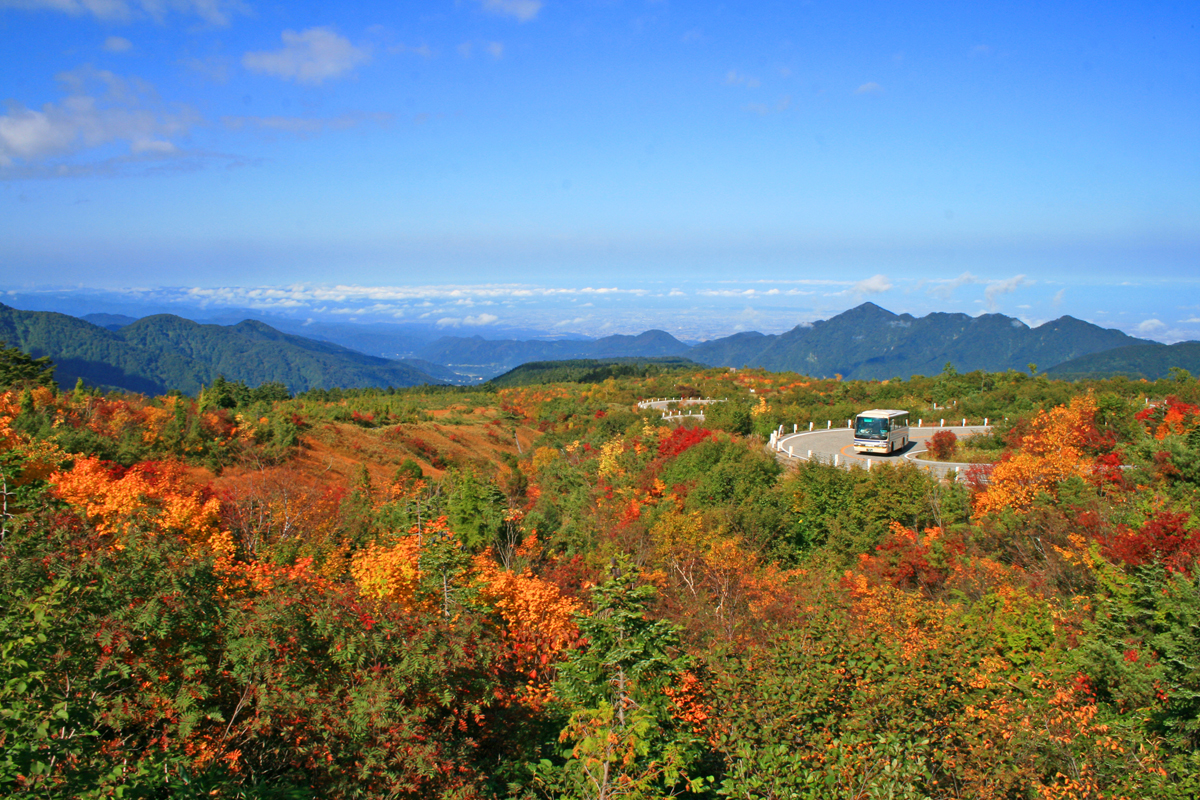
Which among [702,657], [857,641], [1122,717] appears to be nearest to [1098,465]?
[1122,717]

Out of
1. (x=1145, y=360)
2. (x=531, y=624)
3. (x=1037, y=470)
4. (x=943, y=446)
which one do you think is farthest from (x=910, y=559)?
(x=1145, y=360)

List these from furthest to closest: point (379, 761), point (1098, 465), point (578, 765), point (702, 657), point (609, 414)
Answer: point (609, 414) → point (1098, 465) → point (702, 657) → point (578, 765) → point (379, 761)

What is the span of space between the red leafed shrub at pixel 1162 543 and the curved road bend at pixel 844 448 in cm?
1151

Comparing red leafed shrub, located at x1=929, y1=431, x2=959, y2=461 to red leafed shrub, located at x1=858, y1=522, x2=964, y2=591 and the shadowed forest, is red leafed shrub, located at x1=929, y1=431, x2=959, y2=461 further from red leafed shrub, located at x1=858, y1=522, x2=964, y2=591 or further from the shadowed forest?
red leafed shrub, located at x1=858, y1=522, x2=964, y2=591

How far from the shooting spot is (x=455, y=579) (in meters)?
14.1

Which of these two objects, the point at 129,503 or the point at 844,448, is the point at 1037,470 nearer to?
the point at 844,448

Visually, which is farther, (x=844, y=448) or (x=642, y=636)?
(x=844, y=448)

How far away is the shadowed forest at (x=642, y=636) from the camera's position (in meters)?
7.68

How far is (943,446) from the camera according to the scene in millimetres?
28906

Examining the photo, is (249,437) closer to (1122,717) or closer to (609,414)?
(609,414)

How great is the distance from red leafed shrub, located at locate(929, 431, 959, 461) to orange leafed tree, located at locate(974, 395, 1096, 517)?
445cm

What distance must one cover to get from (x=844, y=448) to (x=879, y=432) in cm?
290

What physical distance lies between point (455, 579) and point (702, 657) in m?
5.30

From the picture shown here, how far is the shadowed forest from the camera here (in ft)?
25.2
